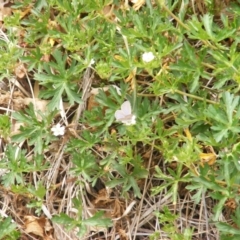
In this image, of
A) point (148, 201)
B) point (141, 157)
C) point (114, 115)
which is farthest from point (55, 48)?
point (148, 201)

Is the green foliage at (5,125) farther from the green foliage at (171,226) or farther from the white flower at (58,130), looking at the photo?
the green foliage at (171,226)

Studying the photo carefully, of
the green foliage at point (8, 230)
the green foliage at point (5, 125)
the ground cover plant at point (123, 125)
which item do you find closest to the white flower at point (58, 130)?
the ground cover plant at point (123, 125)

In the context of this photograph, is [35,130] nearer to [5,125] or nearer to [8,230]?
[5,125]

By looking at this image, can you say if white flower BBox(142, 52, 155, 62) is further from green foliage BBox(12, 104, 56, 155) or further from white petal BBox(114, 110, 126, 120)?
green foliage BBox(12, 104, 56, 155)

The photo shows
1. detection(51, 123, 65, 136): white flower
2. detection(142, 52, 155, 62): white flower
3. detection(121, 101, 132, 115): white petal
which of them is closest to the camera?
detection(142, 52, 155, 62): white flower

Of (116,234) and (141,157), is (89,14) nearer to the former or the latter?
(141,157)

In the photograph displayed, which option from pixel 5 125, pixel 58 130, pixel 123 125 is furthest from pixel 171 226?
pixel 5 125

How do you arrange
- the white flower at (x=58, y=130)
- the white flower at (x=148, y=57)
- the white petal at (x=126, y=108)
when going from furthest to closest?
1. the white flower at (x=58, y=130)
2. the white petal at (x=126, y=108)
3. the white flower at (x=148, y=57)

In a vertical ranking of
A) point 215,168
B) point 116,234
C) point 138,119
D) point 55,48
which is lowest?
point 116,234

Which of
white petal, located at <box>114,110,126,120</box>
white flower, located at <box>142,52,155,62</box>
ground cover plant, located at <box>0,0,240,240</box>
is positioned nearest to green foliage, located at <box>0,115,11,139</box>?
ground cover plant, located at <box>0,0,240,240</box>
